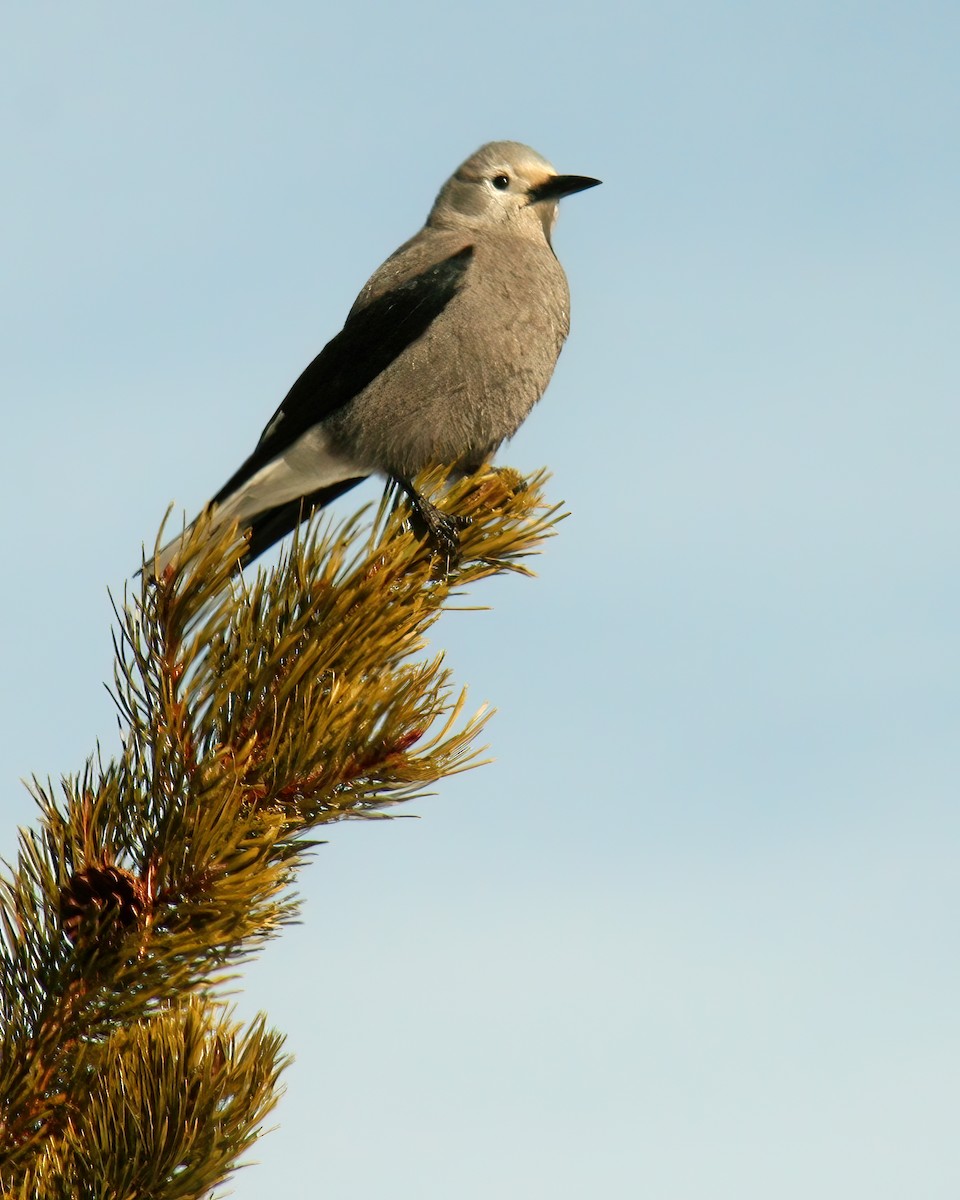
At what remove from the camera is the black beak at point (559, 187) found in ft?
16.4

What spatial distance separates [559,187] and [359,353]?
1208 millimetres

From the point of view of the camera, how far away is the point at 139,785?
196cm

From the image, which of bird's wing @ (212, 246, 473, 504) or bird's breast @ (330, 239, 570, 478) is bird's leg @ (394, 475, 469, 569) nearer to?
bird's breast @ (330, 239, 570, 478)

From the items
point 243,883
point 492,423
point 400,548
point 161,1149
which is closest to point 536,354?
point 492,423

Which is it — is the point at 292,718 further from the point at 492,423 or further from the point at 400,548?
the point at 492,423

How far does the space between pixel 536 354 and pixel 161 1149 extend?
9.89 ft

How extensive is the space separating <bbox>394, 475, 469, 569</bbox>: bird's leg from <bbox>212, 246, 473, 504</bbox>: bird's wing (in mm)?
1444

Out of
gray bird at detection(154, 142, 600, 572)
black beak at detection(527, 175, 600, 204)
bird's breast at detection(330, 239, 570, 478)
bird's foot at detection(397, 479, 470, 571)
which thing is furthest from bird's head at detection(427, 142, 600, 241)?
bird's foot at detection(397, 479, 470, 571)

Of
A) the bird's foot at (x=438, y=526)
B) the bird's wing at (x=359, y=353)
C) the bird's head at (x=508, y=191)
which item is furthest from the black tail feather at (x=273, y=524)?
the bird's head at (x=508, y=191)

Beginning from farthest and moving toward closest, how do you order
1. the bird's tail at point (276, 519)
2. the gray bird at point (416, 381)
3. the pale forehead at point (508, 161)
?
the pale forehead at point (508, 161)
the gray bird at point (416, 381)
the bird's tail at point (276, 519)

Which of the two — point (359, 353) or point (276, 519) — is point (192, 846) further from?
point (359, 353)

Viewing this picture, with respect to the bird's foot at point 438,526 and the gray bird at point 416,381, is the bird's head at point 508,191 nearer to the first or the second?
the gray bird at point 416,381

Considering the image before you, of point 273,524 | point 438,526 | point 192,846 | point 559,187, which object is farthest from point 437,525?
point 559,187

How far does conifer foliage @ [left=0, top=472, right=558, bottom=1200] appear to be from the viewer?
174 cm
